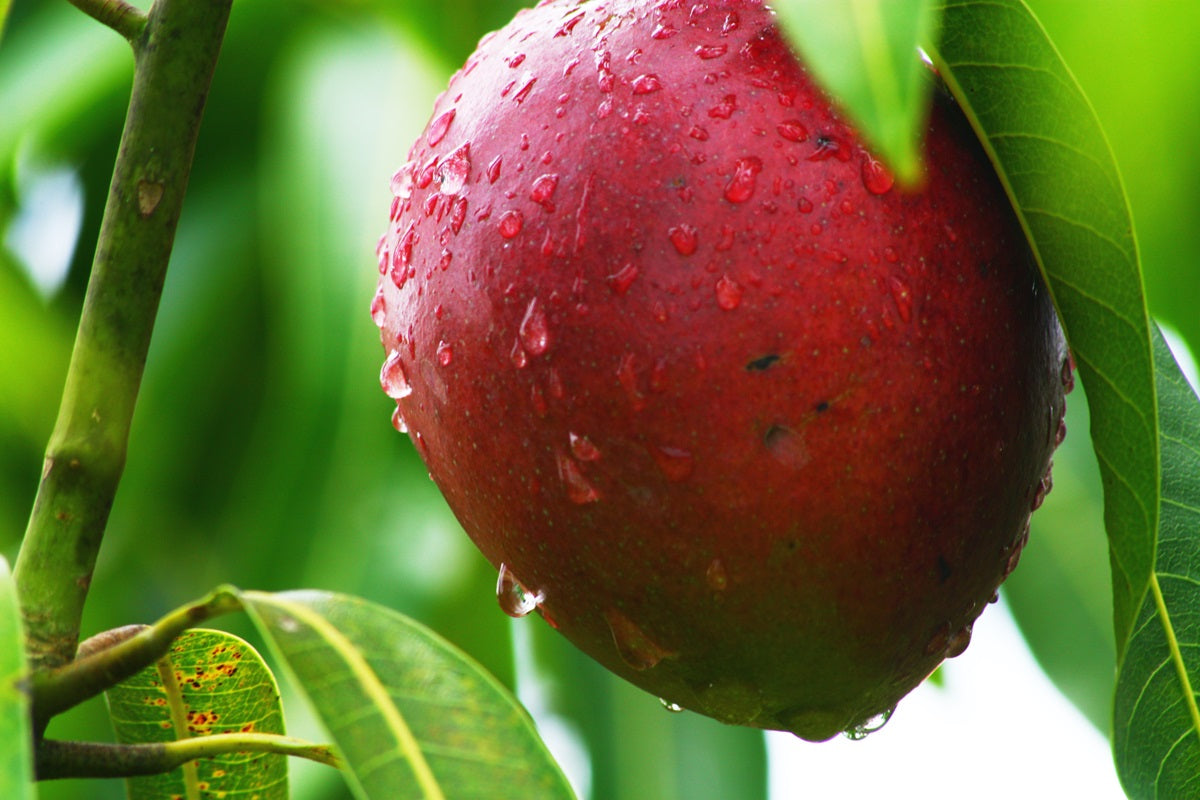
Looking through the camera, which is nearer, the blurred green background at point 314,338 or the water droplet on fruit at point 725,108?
the water droplet on fruit at point 725,108

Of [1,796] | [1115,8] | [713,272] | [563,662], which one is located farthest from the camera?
[563,662]

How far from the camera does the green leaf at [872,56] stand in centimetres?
37

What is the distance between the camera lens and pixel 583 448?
55 centimetres

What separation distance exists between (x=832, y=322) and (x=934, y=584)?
0.47ft

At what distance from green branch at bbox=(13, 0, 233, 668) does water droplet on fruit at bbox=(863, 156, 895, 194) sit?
0.30 metres

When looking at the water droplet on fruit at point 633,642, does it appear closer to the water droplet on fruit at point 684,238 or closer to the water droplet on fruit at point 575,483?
the water droplet on fruit at point 575,483

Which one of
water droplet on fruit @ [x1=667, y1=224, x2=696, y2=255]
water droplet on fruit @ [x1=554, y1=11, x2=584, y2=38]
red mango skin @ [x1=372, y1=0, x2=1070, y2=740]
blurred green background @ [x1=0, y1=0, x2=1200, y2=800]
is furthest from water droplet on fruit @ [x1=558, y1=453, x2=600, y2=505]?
blurred green background @ [x1=0, y1=0, x2=1200, y2=800]

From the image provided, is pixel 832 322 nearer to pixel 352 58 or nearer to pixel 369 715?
pixel 369 715

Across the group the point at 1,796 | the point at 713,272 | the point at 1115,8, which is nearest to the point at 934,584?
the point at 713,272

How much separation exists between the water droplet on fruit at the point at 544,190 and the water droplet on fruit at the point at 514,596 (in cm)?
19

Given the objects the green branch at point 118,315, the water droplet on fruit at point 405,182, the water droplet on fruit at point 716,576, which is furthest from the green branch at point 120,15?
the water droplet on fruit at point 716,576

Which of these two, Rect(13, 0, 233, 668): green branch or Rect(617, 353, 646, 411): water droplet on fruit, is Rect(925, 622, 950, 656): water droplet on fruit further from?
Rect(13, 0, 233, 668): green branch

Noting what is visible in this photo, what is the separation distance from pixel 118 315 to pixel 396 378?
15 cm

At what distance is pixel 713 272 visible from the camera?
531 millimetres
